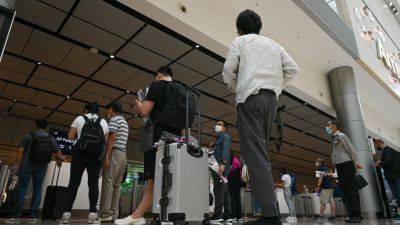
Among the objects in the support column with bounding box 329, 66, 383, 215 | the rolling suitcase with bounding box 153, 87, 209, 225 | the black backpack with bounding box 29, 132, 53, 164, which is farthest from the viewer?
the support column with bounding box 329, 66, 383, 215

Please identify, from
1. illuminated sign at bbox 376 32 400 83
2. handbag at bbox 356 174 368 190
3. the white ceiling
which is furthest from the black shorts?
illuminated sign at bbox 376 32 400 83

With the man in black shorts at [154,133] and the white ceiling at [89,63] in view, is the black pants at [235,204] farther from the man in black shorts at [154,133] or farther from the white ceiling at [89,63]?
the white ceiling at [89,63]

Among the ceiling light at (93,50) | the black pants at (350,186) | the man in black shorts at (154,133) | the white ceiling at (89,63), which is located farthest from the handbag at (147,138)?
the ceiling light at (93,50)

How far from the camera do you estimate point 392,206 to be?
780 cm

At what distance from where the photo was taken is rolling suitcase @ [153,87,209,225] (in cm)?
208

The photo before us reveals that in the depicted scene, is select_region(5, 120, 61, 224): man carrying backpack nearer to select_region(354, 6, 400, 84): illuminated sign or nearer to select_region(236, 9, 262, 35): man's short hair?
select_region(236, 9, 262, 35): man's short hair

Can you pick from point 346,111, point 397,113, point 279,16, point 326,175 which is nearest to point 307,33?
point 279,16

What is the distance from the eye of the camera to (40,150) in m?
4.21

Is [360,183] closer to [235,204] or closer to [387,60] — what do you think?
[235,204]

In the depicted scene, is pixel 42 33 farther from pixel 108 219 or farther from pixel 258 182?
pixel 258 182

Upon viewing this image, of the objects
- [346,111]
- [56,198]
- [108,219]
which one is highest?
[346,111]

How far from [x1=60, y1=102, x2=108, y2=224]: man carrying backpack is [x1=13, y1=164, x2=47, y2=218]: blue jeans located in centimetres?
119

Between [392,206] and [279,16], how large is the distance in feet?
19.9

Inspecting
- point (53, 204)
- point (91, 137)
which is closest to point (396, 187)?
point (91, 137)
